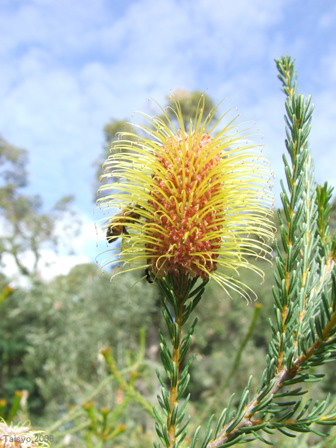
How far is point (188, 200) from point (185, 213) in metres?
0.03

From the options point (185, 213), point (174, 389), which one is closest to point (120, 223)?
point (185, 213)

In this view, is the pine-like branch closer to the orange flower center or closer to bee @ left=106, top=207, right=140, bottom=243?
the orange flower center

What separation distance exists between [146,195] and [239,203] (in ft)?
0.68

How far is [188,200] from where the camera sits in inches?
35.3

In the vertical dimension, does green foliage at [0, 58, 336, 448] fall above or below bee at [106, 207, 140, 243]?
below

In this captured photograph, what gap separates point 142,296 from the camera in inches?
496

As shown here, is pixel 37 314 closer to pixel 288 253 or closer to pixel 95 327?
pixel 95 327

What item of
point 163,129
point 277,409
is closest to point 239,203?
point 163,129

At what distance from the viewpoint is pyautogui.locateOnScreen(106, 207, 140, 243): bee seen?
968 mm

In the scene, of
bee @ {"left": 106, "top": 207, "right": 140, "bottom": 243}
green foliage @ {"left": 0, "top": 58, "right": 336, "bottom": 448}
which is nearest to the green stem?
green foliage @ {"left": 0, "top": 58, "right": 336, "bottom": 448}

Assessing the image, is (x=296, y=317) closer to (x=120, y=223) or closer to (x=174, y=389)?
(x=174, y=389)

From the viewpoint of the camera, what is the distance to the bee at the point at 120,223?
0.97 meters

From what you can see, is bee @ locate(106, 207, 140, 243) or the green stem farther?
bee @ locate(106, 207, 140, 243)

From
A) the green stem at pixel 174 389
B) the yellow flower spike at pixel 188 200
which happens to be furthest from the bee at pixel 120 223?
the green stem at pixel 174 389
